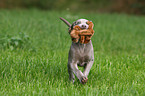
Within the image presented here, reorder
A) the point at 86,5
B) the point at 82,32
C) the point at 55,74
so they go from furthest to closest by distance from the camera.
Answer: the point at 86,5, the point at 55,74, the point at 82,32

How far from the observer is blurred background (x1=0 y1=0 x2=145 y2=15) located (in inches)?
709

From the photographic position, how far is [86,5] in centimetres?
2247

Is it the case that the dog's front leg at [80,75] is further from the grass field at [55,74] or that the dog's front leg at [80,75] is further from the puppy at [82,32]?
the puppy at [82,32]

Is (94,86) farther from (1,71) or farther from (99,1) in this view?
(99,1)

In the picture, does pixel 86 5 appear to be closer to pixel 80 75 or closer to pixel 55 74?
pixel 55 74

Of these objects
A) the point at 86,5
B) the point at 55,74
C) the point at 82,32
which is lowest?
the point at 55,74

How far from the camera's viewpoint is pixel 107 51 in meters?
6.88

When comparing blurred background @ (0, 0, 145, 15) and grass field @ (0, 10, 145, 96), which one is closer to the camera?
grass field @ (0, 10, 145, 96)

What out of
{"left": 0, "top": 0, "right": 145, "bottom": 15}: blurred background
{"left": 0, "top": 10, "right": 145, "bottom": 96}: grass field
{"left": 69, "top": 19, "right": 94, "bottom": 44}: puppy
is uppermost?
{"left": 0, "top": 0, "right": 145, "bottom": 15}: blurred background

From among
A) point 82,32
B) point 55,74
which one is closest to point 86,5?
point 55,74

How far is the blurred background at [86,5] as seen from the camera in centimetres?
1800

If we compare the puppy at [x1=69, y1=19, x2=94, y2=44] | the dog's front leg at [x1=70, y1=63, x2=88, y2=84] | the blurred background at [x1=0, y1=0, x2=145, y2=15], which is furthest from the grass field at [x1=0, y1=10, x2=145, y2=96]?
the blurred background at [x1=0, y1=0, x2=145, y2=15]

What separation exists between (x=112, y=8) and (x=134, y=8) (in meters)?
2.13

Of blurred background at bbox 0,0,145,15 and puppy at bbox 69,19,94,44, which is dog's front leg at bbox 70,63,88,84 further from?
blurred background at bbox 0,0,145,15
